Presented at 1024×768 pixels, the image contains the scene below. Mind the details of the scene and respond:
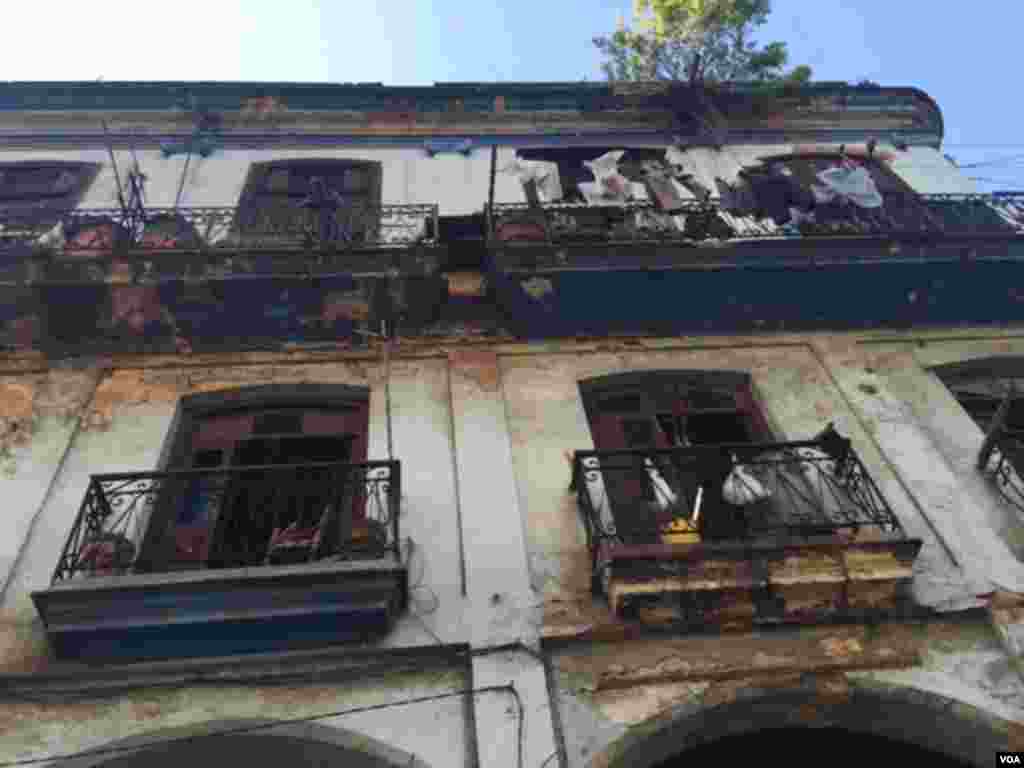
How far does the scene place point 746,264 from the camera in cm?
890

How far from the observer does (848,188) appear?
410 inches

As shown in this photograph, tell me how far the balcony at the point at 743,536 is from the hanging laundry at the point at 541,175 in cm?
464

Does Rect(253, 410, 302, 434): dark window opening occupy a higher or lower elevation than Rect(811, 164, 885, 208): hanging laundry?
lower

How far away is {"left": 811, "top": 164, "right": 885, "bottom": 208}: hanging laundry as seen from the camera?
10.2 meters

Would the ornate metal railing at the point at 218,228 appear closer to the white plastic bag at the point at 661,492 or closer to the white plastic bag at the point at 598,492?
the white plastic bag at the point at 598,492

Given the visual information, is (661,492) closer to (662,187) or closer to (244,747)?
(244,747)

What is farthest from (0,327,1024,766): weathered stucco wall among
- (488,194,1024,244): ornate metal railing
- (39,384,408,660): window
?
(488,194,1024,244): ornate metal railing

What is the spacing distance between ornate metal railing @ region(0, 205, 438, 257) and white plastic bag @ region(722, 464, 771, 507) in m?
4.15

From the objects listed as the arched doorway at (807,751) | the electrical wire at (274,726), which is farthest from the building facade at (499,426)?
the arched doorway at (807,751)

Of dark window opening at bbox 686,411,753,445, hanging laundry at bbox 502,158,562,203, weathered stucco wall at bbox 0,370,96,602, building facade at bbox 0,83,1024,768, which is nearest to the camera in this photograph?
building facade at bbox 0,83,1024,768

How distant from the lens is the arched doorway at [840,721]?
17.5 feet

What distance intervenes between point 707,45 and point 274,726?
11.6 meters

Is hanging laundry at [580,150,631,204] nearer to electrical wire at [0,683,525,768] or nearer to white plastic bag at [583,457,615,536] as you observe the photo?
white plastic bag at [583,457,615,536]

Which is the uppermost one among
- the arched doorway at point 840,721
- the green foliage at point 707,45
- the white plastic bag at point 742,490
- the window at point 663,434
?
the green foliage at point 707,45
